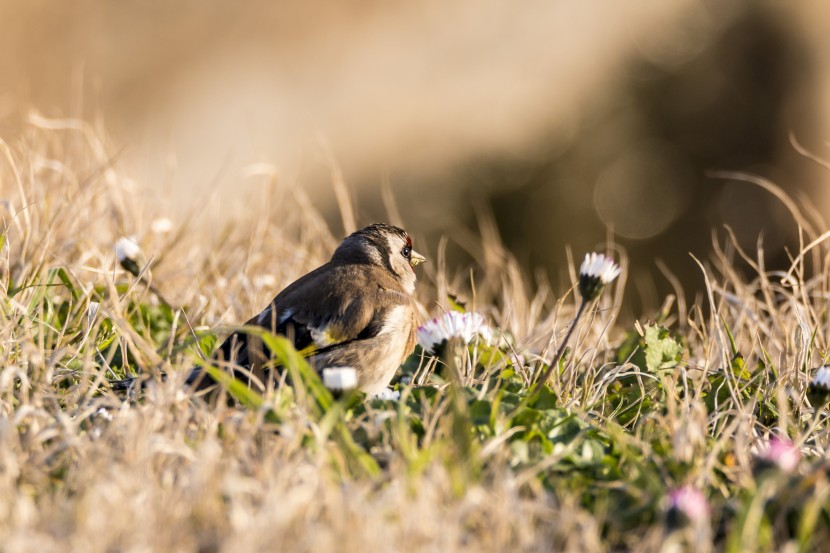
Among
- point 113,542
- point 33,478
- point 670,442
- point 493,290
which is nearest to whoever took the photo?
point 113,542

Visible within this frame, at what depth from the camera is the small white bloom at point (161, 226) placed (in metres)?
5.19

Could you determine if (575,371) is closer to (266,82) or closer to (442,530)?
(442,530)

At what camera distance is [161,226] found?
5203 millimetres

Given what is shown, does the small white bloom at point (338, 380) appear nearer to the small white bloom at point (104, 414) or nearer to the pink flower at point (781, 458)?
the small white bloom at point (104, 414)


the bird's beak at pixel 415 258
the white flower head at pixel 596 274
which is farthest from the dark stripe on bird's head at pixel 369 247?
the white flower head at pixel 596 274

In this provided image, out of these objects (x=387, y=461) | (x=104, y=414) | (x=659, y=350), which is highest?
(x=104, y=414)

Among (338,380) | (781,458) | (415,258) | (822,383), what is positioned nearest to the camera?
(781,458)

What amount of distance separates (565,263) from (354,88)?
502 cm

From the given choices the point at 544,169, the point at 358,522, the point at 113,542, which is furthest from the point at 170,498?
the point at 544,169

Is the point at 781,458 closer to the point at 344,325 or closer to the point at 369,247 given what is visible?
the point at 344,325

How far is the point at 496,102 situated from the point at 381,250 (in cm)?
923

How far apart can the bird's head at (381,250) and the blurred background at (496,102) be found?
502 cm

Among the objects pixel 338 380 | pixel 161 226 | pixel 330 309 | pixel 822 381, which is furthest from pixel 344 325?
pixel 822 381

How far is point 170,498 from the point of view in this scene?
2439mm
